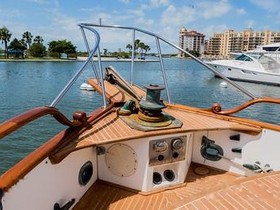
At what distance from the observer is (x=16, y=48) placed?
296 feet

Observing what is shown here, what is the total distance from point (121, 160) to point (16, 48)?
9783 centimetres

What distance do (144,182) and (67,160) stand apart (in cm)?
124

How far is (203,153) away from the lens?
4.95m

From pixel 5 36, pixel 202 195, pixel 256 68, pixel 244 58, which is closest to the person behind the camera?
pixel 202 195

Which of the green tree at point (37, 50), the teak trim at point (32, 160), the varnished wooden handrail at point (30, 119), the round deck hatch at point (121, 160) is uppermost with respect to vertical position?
the green tree at point (37, 50)

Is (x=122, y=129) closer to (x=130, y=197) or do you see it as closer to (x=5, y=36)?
(x=130, y=197)

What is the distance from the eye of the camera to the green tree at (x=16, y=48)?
8919cm

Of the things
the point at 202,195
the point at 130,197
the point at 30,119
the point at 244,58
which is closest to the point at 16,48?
the point at 244,58

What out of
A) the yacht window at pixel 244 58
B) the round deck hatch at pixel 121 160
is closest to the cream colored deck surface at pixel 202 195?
the round deck hatch at pixel 121 160

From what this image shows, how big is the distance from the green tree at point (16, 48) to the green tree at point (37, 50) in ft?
8.90

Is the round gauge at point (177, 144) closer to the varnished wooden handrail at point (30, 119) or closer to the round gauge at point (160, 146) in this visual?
the round gauge at point (160, 146)

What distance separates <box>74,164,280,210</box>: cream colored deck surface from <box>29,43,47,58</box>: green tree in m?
98.2

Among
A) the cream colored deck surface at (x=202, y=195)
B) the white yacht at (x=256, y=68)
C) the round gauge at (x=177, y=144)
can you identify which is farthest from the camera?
the white yacht at (x=256, y=68)

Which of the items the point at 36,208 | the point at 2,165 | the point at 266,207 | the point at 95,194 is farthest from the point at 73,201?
the point at 2,165
